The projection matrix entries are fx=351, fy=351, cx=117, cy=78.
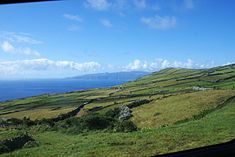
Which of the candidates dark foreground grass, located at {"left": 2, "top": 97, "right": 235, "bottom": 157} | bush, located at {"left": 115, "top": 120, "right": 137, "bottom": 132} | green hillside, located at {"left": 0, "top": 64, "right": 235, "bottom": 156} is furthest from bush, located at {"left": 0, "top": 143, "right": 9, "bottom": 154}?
bush, located at {"left": 115, "top": 120, "right": 137, "bottom": 132}

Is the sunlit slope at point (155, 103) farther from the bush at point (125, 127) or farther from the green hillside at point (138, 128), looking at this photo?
the bush at point (125, 127)

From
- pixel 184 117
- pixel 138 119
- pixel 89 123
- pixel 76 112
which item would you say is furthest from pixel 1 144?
pixel 76 112

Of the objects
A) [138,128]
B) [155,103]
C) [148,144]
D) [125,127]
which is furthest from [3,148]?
[155,103]

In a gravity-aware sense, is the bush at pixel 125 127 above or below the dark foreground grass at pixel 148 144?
below

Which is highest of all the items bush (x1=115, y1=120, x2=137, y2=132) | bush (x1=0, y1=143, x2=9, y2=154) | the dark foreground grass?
the dark foreground grass

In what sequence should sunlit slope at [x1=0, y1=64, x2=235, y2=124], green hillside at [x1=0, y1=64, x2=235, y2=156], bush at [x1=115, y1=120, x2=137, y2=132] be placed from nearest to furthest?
green hillside at [x1=0, y1=64, x2=235, y2=156] → bush at [x1=115, y1=120, x2=137, y2=132] → sunlit slope at [x1=0, y1=64, x2=235, y2=124]

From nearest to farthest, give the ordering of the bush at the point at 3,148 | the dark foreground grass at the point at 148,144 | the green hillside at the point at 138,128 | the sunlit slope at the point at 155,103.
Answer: the dark foreground grass at the point at 148,144, the green hillside at the point at 138,128, the bush at the point at 3,148, the sunlit slope at the point at 155,103

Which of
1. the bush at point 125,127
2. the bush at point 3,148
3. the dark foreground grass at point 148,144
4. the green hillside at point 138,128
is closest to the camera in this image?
the dark foreground grass at point 148,144

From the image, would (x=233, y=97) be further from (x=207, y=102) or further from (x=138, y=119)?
(x=138, y=119)

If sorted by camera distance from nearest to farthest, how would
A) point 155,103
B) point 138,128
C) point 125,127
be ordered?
point 125,127, point 138,128, point 155,103

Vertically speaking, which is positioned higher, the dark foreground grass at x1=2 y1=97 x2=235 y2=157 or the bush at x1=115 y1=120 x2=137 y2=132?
the dark foreground grass at x1=2 y1=97 x2=235 y2=157

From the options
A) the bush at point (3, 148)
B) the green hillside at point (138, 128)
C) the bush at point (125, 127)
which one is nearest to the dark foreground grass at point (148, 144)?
the green hillside at point (138, 128)

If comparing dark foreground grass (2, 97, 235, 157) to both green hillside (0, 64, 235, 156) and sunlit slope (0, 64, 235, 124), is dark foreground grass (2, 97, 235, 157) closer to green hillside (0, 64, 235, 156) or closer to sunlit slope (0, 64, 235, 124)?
green hillside (0, 64, 235, 156)

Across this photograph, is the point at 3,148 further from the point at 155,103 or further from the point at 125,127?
the point at 155,103
